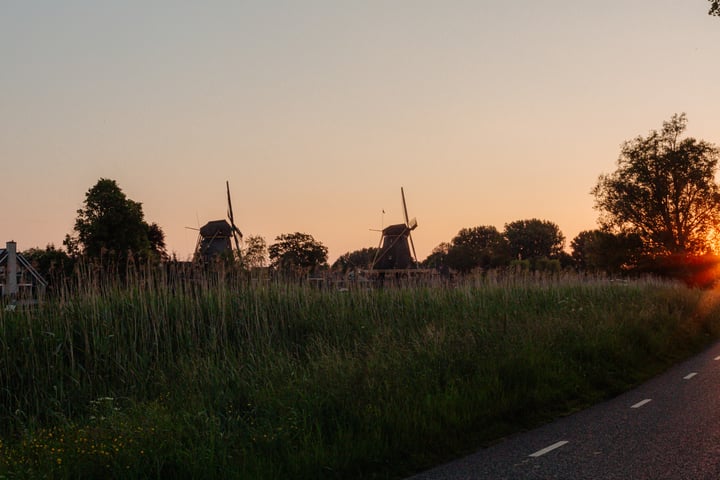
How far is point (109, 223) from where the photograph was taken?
186 feet

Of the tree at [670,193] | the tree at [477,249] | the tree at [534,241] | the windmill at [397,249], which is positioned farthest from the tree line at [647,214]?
the tree at [534,241]

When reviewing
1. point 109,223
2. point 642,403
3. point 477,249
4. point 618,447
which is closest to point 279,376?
point 618,447

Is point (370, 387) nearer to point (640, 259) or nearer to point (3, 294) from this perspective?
point (3, 294)

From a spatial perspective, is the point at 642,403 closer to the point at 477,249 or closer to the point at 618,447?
the point at 618,447

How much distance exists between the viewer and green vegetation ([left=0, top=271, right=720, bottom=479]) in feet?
27.1

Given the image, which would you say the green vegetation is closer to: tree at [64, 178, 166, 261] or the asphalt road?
the asphalt road

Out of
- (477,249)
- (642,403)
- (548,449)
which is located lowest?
(642,403)

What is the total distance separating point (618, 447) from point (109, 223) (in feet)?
175

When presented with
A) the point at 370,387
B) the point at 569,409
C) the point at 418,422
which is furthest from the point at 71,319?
the point at 569,409

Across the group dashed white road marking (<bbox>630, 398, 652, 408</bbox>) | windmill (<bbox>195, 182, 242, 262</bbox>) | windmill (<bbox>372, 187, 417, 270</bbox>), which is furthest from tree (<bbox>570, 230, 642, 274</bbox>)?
dashed white road marking (<bbox>630, 398, 652, 408</bbox>)

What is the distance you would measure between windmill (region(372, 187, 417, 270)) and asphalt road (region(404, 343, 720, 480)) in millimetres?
57193

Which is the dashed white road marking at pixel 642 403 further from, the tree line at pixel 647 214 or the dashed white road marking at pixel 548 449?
the tree line at pixel 647 214

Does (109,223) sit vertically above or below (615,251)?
above

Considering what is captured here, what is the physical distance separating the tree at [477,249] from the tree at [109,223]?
177 ft
